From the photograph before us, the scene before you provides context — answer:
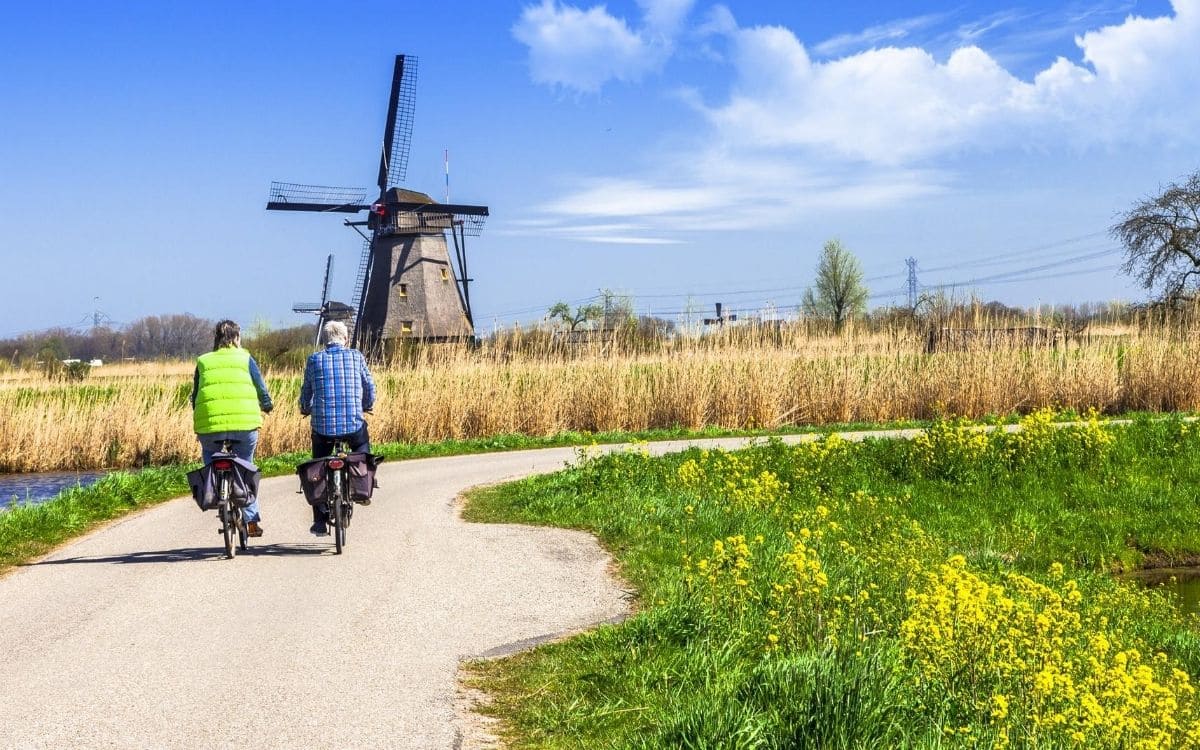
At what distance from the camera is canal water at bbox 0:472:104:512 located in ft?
66.2

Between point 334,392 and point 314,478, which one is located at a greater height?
point 334,392

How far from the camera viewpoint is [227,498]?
10422 mm

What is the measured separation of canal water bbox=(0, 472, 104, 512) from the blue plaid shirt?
10789 millimetres

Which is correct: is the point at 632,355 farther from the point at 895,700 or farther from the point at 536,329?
the point at 895,700

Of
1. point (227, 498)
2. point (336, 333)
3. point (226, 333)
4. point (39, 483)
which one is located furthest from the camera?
point (39, 483)

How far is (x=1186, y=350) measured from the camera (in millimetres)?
24359

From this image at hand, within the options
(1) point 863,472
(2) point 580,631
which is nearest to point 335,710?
(2) point 580,631

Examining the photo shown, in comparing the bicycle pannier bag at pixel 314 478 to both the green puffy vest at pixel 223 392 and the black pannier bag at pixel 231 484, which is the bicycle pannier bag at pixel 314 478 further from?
the green puffy vest at pixel 223 392

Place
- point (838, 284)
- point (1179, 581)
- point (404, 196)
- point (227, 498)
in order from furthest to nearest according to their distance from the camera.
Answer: point (838, 284) < point (404, 196) < point (1179, 581) < point (227, 498)

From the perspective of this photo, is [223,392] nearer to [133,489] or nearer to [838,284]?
[133,489]

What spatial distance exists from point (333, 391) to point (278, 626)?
3356 millimetres

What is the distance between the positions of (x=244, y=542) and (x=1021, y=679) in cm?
751

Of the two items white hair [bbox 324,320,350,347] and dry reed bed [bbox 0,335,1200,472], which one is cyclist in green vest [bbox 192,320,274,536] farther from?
dry reed bed [bbox 0,335,1200,472]

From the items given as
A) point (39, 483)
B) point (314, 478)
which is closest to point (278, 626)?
point (314, 478)
